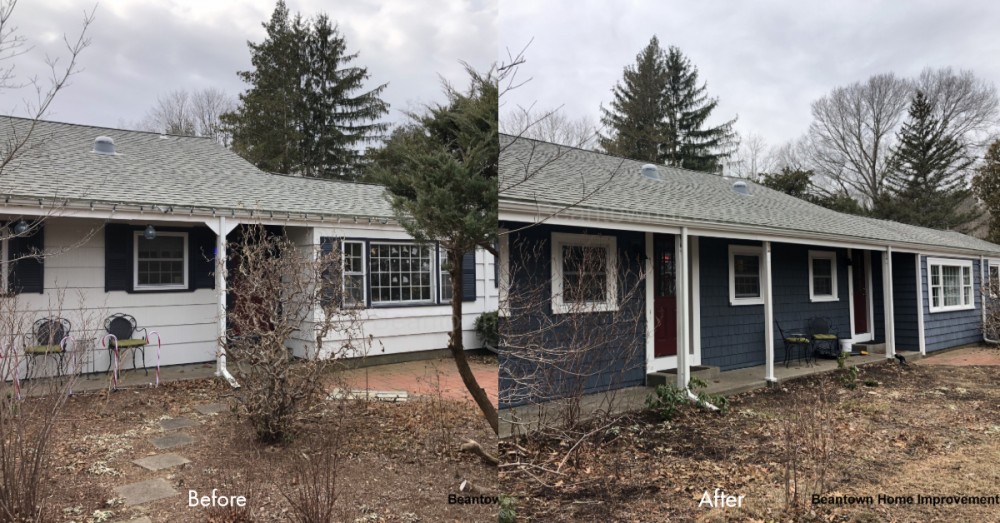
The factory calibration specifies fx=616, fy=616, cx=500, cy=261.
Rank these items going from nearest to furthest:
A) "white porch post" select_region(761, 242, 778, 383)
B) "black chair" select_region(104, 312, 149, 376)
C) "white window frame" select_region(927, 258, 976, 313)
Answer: "white porch post" select_region(761, 242, 778, 383), "black chair" select_region(104, 312, 149, 376), "white window frame" select_region(927, 258, 976, 313)

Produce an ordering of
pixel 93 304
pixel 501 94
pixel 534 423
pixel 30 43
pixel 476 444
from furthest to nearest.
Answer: pixel 93 304 < pixel 30 43 < pixel 476 444 < pixel 534 423 < pixel 501 94

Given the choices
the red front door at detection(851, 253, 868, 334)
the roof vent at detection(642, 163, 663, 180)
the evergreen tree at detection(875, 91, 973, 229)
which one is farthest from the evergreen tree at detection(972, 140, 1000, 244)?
the red front door at detection(851, 253, 868, 334)

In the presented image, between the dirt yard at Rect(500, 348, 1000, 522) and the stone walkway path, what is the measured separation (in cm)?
208

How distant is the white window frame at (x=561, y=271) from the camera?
454 cm

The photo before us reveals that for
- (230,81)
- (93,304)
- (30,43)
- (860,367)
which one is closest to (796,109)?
(30,43)

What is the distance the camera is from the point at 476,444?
13.0ft

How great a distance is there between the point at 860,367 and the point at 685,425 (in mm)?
4837

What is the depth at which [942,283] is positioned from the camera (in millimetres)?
10438

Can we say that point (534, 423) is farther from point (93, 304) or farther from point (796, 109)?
point (93, 304)

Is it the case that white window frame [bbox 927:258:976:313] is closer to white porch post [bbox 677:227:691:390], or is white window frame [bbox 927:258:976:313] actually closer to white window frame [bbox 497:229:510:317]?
white porch post [bbox 677:227:691:390]

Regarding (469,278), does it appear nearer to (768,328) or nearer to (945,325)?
(768,328)

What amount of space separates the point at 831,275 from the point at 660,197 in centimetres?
571

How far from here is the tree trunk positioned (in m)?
2.82

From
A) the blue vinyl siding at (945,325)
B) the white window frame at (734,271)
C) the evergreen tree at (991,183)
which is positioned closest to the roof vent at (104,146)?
the white window frame at (734,271)
